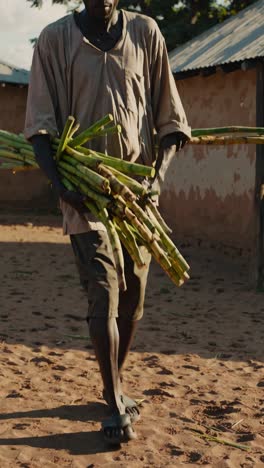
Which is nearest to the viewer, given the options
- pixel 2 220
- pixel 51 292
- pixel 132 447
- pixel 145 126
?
pixel 132 447

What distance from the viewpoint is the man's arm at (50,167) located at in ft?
11.2

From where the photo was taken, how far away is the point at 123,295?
3805 mm

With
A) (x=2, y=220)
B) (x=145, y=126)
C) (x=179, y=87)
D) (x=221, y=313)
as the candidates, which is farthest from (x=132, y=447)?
(x=2, y=220)

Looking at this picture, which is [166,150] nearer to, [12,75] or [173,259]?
[173,259]

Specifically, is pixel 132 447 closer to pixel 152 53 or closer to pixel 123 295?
pixel 123 295

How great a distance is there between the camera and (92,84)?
3486 millimetres

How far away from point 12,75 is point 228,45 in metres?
6.55

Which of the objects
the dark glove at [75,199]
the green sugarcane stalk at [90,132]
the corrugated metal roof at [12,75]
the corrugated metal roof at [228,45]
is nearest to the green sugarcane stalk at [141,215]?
the dark glove at [75,199]

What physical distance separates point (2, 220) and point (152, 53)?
381 inches

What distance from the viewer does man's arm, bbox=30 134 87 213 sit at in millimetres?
3402

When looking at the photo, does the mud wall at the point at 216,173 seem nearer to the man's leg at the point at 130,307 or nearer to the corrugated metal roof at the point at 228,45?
the corrugated metal roof at the point at 228,45

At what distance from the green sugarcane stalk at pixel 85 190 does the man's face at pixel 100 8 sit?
0.67 meters

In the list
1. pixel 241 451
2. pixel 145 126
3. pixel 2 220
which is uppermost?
pixel 145 126

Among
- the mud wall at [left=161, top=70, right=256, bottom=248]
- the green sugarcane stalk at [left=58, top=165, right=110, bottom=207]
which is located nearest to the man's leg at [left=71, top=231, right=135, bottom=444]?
the green sugarcane stalk at [left=58, top=165, right=110, bottom=207]
